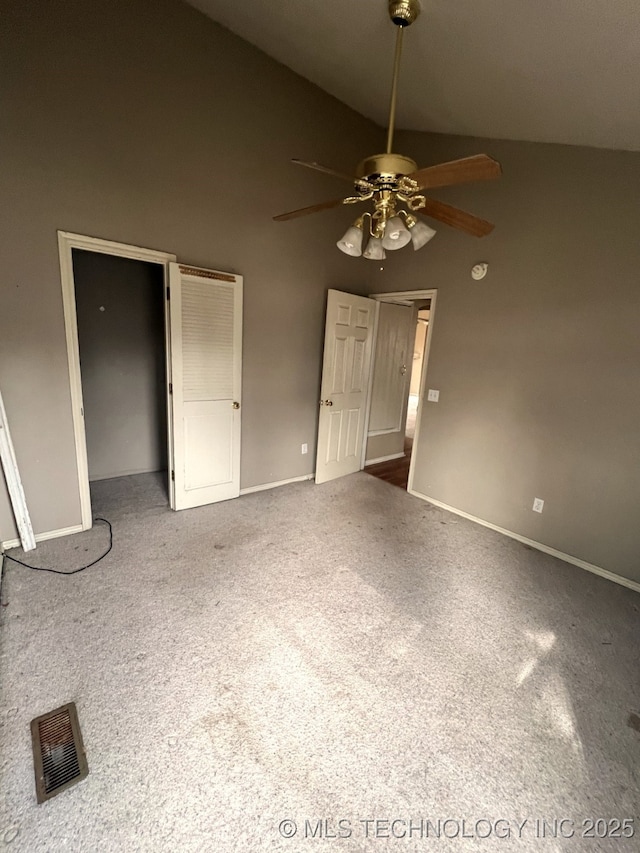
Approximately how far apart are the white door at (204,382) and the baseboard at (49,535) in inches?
28.9

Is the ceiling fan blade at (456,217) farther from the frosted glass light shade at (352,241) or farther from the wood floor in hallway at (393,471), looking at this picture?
the wood floor in hallway at (393,471)

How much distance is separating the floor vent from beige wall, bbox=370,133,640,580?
3.13 meters

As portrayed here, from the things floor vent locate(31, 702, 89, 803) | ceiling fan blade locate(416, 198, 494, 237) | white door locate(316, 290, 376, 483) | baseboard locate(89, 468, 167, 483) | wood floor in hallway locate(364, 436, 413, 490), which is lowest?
floor vent locate(31, 702, 89, 803)

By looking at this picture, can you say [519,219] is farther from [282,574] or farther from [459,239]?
[282,574]

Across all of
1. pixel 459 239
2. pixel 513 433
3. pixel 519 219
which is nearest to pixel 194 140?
pixel 459 239

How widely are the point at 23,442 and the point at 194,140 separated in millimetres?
2493

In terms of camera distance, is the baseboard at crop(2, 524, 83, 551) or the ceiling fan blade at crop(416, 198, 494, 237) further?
the baseboard at crop(2, 524, 83, 551)

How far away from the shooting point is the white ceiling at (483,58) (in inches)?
64.9

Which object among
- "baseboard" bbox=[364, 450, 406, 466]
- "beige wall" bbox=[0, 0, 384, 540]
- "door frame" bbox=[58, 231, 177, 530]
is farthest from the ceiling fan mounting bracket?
"baseboard" bbox=[364, 450, 406, 466]

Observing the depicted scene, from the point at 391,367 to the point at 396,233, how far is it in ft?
9.47

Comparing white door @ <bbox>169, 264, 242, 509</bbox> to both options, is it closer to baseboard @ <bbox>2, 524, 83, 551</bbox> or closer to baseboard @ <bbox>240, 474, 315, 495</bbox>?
baseboard @ <bbox>240, 474, 315, 495</bbox>

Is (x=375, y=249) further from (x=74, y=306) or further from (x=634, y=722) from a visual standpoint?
(x=634, y=722)

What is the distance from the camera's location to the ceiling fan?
1.42m

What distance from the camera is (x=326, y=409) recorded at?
3.82m
